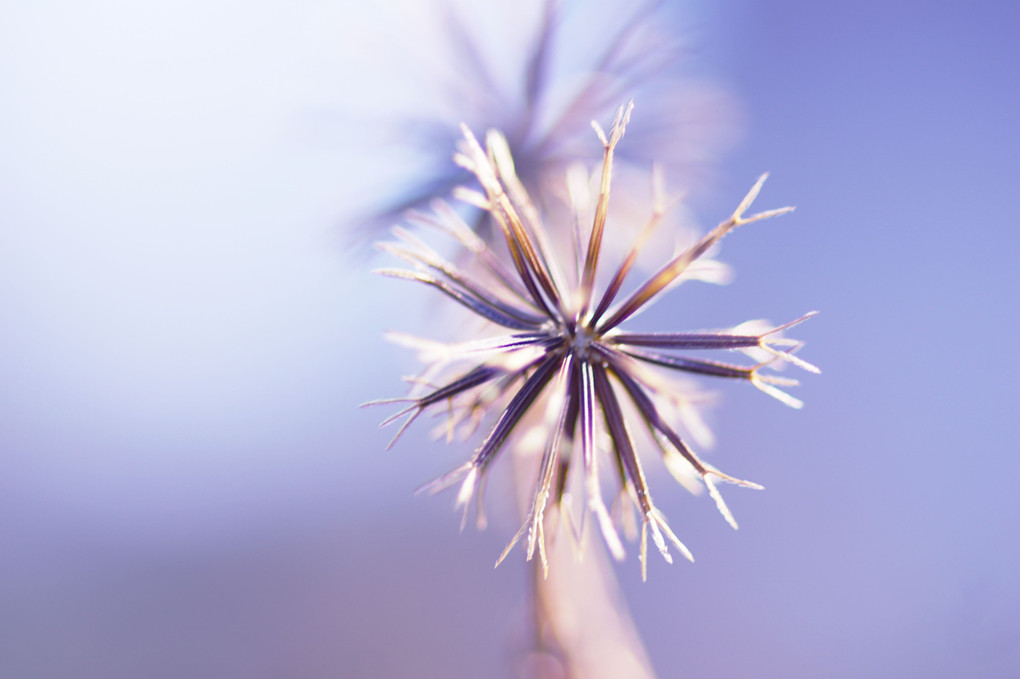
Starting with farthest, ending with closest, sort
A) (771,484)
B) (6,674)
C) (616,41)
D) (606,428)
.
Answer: (6,674)
(771,484)
(616,41)
(606,428)

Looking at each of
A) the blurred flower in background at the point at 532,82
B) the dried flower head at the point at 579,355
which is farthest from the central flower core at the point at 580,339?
the blurred flower in background at the point at 532,82

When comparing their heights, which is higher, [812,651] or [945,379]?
[945,379]

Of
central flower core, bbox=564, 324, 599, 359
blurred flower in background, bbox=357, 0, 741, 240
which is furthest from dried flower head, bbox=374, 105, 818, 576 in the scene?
blurred flower in background, bbox=357, 0, 741, 240

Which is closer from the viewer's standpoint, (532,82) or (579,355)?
(579,355)

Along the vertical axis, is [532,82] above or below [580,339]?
above

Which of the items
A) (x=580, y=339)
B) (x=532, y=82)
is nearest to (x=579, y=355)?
(x=580, y=339)

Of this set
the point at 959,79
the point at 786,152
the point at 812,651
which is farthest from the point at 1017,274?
the point at 812,651

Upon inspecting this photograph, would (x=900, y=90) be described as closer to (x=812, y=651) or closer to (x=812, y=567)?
(x=812, y=567)

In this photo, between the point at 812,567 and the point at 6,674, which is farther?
the point at 6,674

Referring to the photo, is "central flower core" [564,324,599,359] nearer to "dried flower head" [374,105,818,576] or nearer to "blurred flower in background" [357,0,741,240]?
"dried flower head" [374,105,818,576]

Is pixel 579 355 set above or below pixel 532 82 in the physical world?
below

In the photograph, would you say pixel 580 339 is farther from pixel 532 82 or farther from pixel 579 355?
pixel 532 82
